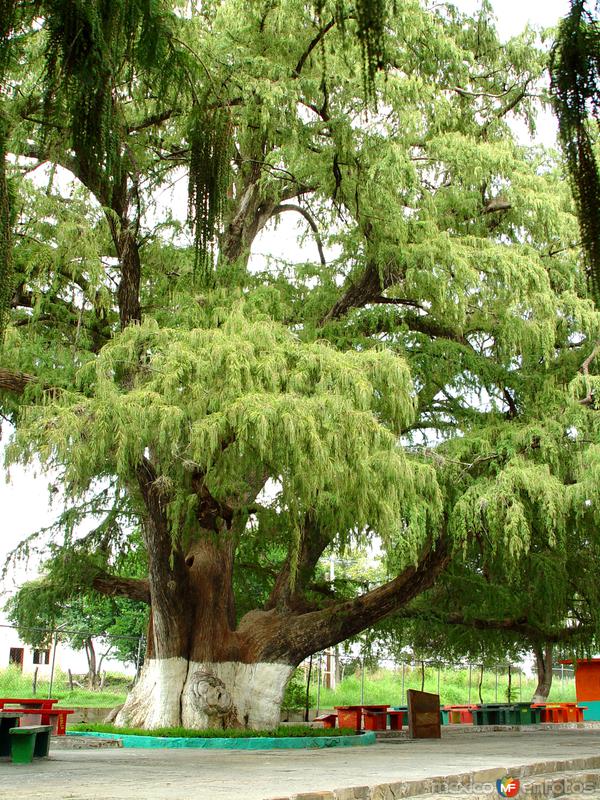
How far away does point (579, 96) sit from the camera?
2.39 m

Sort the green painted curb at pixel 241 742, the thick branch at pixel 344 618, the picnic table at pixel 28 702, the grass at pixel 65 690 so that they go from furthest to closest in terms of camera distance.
→ the grass at pixel 65 690 < the thick branch at pixel 344 618 < the picnic table at pixel 28 702 < the green painted curb at pixel 241 742

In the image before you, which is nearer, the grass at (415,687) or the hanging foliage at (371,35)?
the hanging foliage at (371,35)

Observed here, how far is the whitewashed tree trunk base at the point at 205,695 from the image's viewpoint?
13930 millimetres

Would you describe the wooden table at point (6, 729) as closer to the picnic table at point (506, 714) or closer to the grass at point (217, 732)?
the grass at point (217, 732)

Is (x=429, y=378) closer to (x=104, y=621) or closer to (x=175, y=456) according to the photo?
(x=175, y=456)

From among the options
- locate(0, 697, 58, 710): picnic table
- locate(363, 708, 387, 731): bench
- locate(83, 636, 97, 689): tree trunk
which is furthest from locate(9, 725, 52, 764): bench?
locate(83, 636, 97, 689): tree trunk

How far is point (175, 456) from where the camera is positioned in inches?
389

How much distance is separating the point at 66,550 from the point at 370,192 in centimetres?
808

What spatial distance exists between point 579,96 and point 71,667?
2171 centimetres

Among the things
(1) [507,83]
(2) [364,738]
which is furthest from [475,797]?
(1) [507,83]

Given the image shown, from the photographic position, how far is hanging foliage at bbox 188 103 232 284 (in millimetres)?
3475

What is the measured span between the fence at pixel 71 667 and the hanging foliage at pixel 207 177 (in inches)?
489

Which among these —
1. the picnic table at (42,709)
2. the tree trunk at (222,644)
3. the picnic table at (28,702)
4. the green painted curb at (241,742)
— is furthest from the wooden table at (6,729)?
the tree trunk at (222,644)

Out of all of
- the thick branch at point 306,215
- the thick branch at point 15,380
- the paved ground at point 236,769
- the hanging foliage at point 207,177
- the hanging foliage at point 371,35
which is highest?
the thick branch at point 306,215
